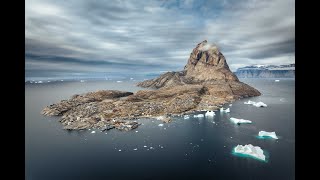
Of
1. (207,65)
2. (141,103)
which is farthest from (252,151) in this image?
(207,65)

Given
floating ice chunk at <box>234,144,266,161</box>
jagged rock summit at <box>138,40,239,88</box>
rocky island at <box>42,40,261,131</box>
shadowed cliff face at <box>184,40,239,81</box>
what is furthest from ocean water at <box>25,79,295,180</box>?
jagged rock summit at <box>138,40,239,88</box>

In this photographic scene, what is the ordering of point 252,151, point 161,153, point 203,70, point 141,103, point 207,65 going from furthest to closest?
point 207,65 → point 203,70 → point 141,103 → point 161,153 → point 252,151

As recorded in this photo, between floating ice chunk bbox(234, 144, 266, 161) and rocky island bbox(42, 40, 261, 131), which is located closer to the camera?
floating ice chunk bbox(234, 144, 266, 161)

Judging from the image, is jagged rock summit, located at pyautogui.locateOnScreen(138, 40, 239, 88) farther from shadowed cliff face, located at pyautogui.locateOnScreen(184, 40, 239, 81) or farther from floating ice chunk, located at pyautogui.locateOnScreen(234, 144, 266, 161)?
floating ice chunk, located at pyautogui.locateOnScreen(234, 144, 266, 161)

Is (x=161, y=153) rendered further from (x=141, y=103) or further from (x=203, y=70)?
(x=203, y=70)
